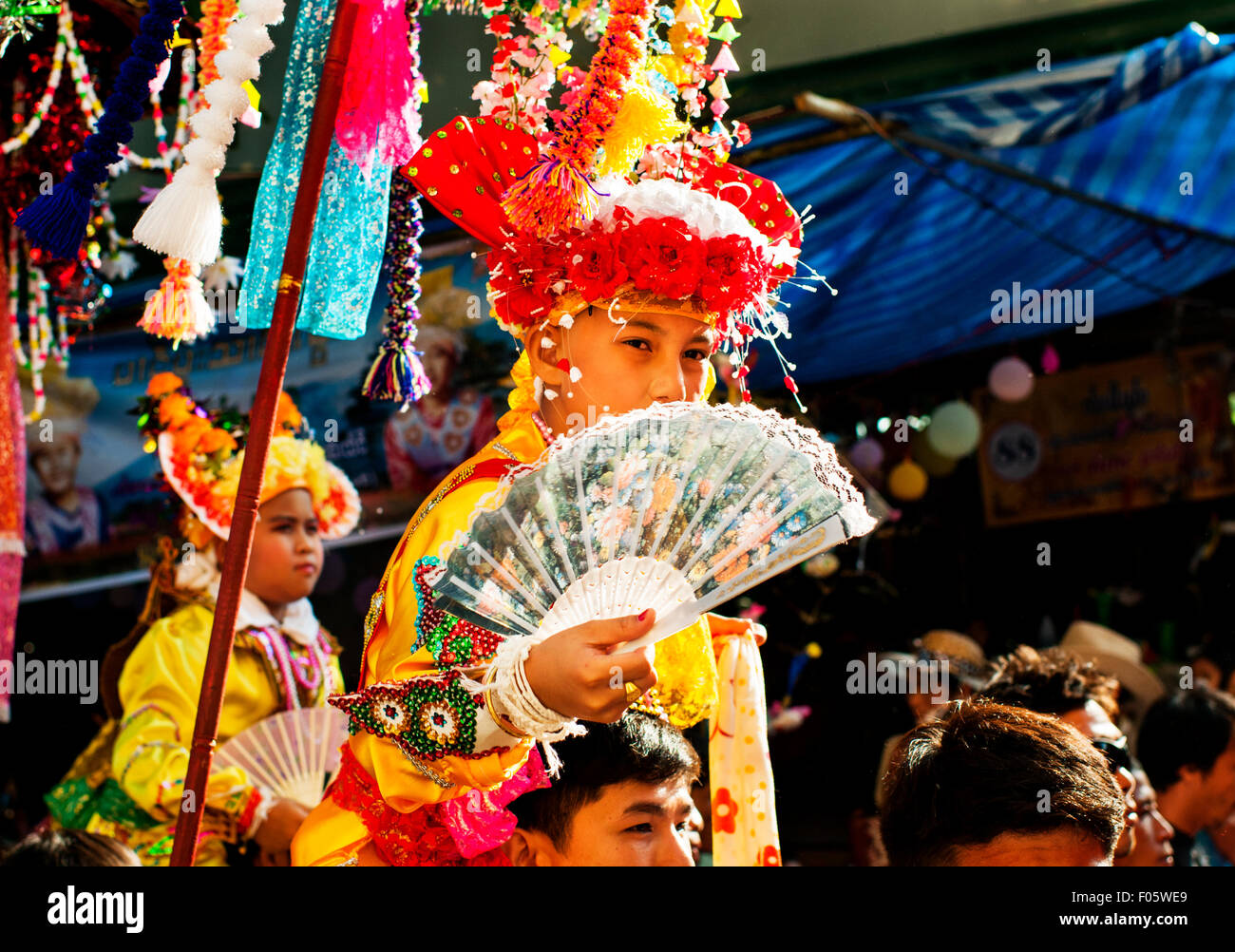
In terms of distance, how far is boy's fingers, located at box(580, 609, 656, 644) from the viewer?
71.8 inches

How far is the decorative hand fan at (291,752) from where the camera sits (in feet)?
13.4

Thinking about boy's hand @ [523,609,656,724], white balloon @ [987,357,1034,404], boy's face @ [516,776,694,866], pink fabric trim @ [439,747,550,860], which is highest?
white balloon @ [987,357,1034,404]

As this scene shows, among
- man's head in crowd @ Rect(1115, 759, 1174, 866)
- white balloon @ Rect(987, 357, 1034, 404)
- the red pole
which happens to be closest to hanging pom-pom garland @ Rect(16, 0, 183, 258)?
the red pole

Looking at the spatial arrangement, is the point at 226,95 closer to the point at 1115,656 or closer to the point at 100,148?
the point at 100,148

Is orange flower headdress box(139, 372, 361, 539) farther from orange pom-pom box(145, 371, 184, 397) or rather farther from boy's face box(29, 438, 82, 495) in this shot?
boy's face box(29, 438, 82, 495)

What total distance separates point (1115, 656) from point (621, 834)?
4429mm

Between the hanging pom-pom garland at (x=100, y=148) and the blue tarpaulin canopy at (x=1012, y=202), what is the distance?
3.32 meters

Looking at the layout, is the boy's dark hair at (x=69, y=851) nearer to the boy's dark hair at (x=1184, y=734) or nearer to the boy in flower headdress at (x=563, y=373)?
the boy in flower headdress at (x=563, y=373)

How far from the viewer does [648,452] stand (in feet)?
6.44

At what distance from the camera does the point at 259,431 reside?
7.65ft

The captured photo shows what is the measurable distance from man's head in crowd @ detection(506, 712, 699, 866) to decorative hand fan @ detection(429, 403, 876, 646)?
60 centimetres

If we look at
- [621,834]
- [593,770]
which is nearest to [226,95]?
[593,770]

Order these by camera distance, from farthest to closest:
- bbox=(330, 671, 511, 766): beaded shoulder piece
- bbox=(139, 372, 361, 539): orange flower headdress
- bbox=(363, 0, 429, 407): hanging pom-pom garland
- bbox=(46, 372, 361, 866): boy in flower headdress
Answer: bbox=(139, 372, 361, 539): orange flower headdress
bbox=(46, 372, 361, 866): boy in flower headdress
bbox=(363, 0, 429, 407): hanging pom-pom garland
bbox=(330, 671, 511, 766): beaded shoulder piece

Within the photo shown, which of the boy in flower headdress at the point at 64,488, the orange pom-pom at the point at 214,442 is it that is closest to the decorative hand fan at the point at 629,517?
the orange pom-pom at the point at 214,442
